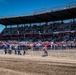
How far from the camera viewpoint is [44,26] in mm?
49875

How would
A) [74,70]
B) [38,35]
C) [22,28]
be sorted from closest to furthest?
[74,70], [38,35], [22,28]

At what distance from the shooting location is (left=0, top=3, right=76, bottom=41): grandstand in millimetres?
41625

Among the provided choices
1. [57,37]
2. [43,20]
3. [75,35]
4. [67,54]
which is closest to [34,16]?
[43,20]

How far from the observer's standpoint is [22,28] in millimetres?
54344

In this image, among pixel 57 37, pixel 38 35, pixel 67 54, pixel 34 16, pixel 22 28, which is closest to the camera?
pixel 67 54

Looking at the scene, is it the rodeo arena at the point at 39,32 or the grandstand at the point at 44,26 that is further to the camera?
the grandstand at the point at 44,26

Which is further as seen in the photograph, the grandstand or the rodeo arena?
the grandstand

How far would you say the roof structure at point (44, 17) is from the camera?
4353cm

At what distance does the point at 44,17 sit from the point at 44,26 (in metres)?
1.89

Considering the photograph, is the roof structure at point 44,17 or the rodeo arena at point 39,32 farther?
A: the roof structure at point 44,17

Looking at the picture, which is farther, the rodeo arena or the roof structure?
the roof structure

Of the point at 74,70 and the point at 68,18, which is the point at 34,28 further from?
the point at 74,70

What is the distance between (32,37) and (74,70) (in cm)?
3316

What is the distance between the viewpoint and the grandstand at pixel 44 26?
41625 mm
